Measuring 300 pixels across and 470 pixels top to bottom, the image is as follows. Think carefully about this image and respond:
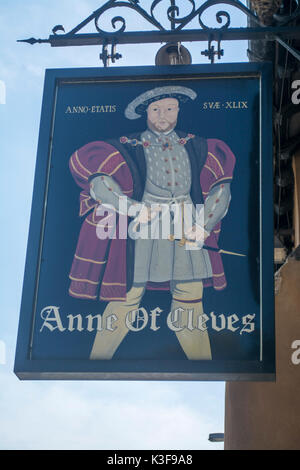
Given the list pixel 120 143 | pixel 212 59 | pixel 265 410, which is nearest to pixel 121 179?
pixel 120 143

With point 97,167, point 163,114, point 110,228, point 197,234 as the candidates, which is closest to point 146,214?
point 110,228

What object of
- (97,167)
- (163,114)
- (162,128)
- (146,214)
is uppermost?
(163,114)

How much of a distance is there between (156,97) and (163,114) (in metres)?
0.18

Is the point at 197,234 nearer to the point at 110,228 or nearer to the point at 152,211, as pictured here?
the point at 152,211

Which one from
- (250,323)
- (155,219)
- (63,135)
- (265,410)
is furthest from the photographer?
(265,410)

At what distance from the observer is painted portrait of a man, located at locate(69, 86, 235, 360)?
19.8ft

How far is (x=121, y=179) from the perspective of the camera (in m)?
6.57

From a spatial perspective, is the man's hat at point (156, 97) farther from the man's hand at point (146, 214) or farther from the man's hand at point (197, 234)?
the man's hand at point (197, 234)

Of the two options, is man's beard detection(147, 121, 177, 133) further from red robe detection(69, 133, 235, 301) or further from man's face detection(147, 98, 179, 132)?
red robe detection(69, 133, 235, 301)

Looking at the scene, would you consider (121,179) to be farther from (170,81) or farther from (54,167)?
(170,81)

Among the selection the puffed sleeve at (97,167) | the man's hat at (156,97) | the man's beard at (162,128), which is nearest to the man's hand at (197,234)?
the puffed sleeve at (97,167)

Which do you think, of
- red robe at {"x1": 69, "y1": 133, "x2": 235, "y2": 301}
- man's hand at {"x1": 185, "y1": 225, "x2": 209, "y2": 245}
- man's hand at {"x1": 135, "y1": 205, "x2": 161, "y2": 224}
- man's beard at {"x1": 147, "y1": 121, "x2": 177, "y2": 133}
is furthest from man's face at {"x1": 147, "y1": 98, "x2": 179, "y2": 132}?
man's hand at {"x1": 185, "y1": 225, "x2": 209, "y2": 245}

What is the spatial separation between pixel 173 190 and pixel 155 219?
0.32 m

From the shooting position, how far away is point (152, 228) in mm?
6312
